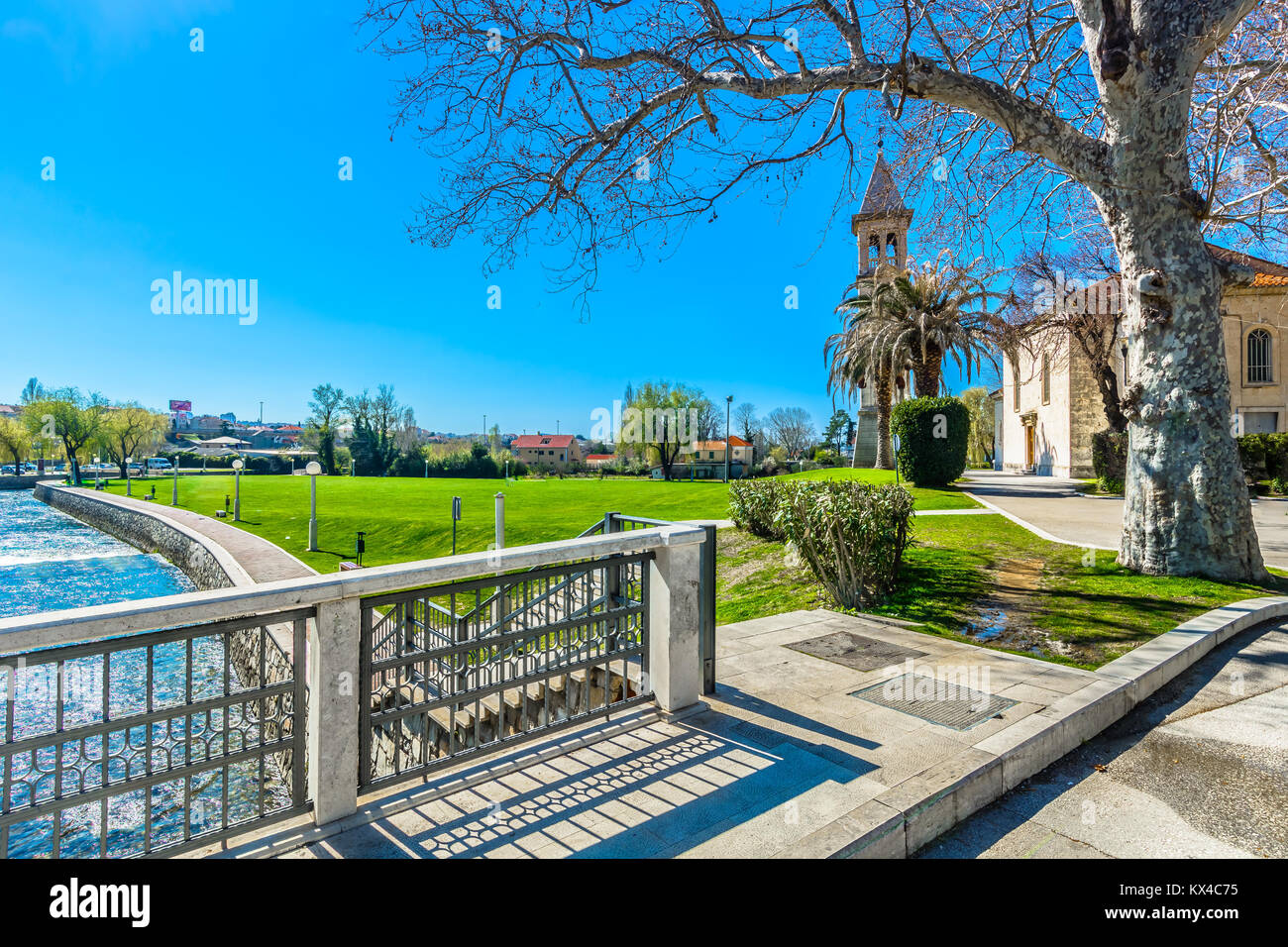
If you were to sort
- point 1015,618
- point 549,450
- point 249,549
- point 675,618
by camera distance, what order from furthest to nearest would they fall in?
point 549,450 < point 249,549 < point 1015,618 < point 675,618

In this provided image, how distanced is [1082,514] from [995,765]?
14.7 m

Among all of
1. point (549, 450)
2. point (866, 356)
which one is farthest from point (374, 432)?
point (866, 356)

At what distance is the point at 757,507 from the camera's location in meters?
13.3

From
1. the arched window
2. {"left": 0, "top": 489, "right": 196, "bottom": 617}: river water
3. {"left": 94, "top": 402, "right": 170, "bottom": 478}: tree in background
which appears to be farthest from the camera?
{"left": 94, "top": 402, "right": 170, "bottom": 478}: tree in background

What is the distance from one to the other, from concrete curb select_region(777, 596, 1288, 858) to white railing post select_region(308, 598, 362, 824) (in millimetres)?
1879

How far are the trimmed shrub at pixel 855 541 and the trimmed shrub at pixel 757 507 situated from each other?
448 centimetres

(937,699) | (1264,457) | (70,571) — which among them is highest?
(1264,457)

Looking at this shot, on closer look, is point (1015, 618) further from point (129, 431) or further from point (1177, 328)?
point (129, 431)

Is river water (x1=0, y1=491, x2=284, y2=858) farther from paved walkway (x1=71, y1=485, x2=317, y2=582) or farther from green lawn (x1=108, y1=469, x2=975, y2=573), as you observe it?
green lawn (x1=108, y1=469, x2=975, y2=573)

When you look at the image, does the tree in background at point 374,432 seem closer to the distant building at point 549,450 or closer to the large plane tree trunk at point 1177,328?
the distant building at point 549,450

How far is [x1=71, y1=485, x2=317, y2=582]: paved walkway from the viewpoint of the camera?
18047mm

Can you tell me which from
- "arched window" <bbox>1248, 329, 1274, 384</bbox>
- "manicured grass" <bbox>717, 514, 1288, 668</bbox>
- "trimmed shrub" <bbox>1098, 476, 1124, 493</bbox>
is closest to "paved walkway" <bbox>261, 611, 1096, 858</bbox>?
"manicured grass" <bbox>717, 514, 1288, 668</bbox>

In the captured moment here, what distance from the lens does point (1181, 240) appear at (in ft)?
24.4

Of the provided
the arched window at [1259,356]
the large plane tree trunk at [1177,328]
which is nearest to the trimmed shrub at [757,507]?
the large plane tree trunk at [1177,328]
